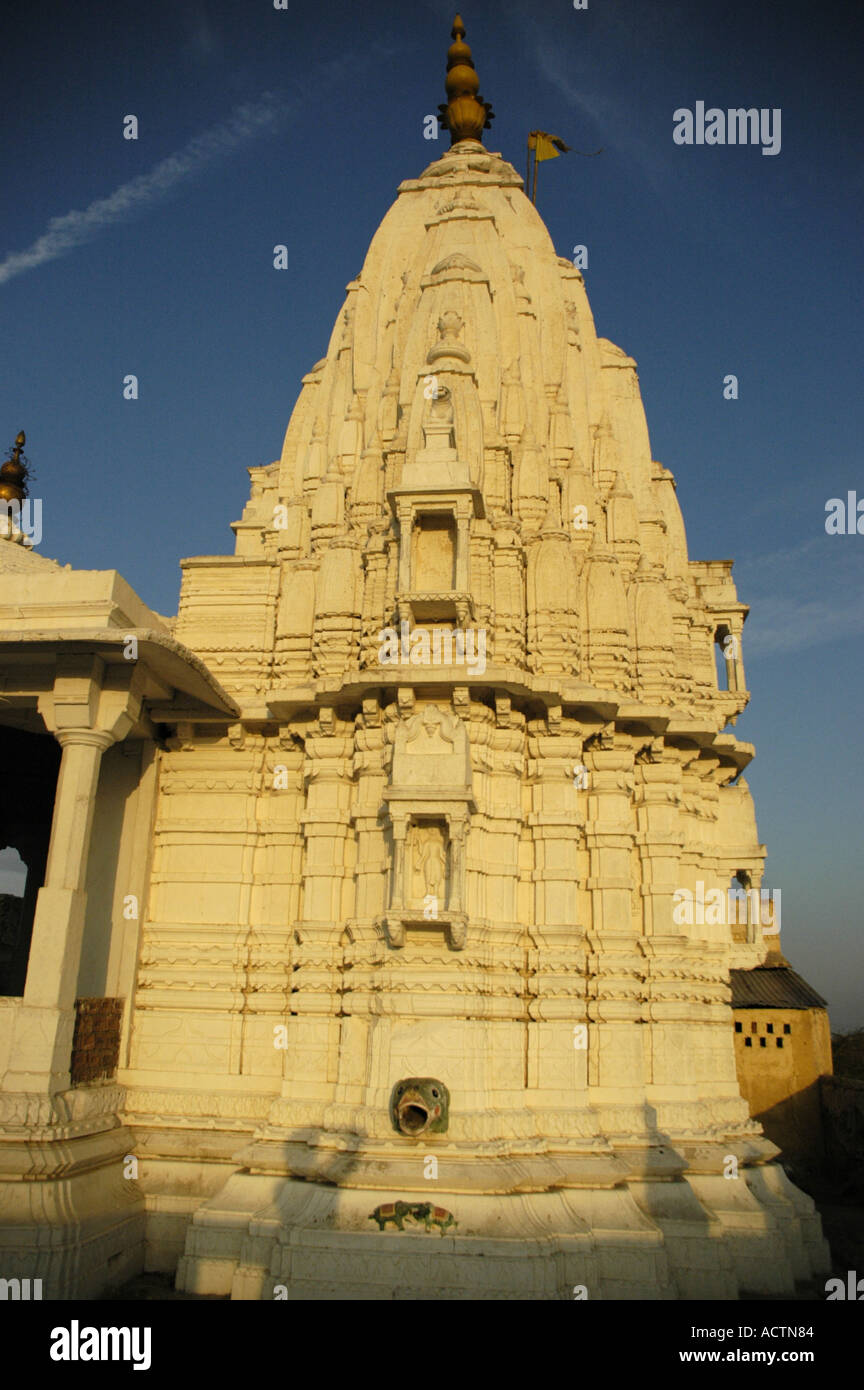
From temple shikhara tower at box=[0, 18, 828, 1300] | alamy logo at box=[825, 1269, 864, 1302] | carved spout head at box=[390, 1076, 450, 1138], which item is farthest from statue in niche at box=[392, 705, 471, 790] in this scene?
alamy logo at box=[825, 1269, 864, 1302]

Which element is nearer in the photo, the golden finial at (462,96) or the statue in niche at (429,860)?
the statue in niche at (429,860)

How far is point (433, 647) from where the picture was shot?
13.8 meters

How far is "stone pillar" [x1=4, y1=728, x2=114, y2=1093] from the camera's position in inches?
460

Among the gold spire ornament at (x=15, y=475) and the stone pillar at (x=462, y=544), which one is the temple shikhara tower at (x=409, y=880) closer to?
the stone pillar at (x=462, y=544)

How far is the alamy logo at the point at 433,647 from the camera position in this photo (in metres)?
13.6

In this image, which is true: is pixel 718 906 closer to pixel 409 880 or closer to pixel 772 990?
pixel 409 880

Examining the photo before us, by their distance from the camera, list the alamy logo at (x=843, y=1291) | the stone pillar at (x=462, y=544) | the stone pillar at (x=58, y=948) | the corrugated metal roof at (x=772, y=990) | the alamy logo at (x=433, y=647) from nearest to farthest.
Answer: the stone pillar at (x=58, y=948) → the alamy logo at (x=843, y=1291) → the alamy logo at (x=433, y=647) → the stone pillar at (x=462, y=544) → the corrugated metal roof at (x=772, y=990)

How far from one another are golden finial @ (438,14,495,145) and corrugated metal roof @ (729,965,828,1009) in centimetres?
1973

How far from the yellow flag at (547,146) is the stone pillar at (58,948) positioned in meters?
16.4

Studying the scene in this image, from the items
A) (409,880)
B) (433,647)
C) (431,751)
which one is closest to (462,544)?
(433,647)
